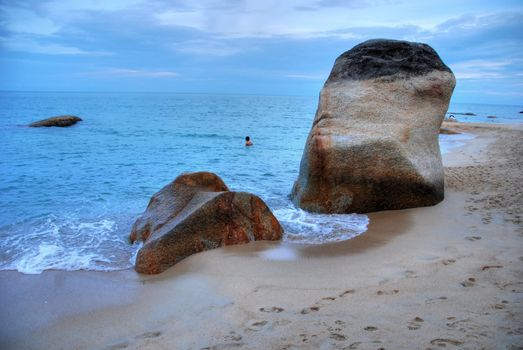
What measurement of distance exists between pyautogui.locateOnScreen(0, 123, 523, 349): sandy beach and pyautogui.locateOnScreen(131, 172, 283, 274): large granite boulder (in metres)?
0.23

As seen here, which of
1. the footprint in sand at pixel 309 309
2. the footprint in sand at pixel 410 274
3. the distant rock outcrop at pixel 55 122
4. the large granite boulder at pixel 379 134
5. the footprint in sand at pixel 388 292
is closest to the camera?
the footprint in sand at pixel 309 309

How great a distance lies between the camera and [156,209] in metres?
7.62

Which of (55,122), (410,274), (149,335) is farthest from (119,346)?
(55,122)

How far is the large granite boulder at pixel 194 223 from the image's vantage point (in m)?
6.25

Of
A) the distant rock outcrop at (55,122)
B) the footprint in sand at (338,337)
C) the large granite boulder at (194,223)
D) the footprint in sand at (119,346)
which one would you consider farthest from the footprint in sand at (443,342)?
the distant rock outcrop at (55,122)

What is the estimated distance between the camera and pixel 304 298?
16.1 feet

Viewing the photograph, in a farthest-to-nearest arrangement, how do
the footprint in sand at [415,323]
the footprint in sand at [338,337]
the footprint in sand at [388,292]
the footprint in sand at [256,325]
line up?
1. the footprint in sand at [388,292]
2. the footprint in sand at [256,325]
3. the footprint in sand at [415,323]
4. the footprint in sand at [338,337]

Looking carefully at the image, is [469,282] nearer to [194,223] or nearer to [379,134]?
[194,223]

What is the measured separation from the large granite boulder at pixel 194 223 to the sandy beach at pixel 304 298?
0.23m

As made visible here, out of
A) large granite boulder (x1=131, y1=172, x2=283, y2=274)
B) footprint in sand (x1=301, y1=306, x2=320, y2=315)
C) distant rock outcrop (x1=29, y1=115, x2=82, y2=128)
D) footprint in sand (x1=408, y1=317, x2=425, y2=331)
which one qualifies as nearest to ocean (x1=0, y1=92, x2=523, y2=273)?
large granite boulder (x1=131, y1=172, x2=283, y2=274)

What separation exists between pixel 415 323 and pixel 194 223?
3758 mm

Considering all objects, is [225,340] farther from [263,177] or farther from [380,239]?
[263,177]

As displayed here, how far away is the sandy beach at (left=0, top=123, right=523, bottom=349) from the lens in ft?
12.9

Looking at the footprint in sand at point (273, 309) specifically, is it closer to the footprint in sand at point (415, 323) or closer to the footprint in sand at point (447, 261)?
the footprint in sand at point (415, 323)
